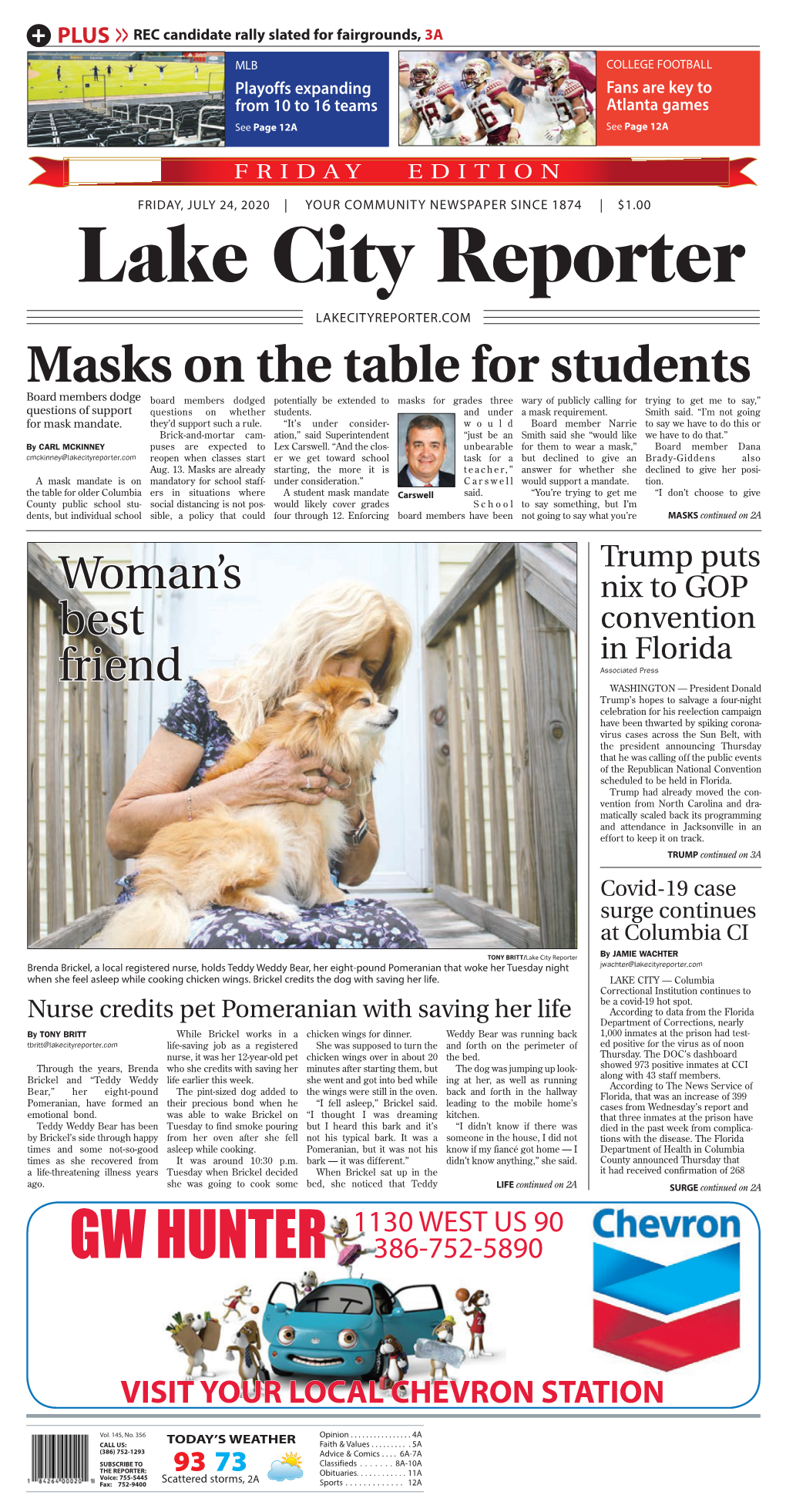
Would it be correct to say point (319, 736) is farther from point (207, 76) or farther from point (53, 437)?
point (207, 76)

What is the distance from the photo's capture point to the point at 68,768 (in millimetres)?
2182

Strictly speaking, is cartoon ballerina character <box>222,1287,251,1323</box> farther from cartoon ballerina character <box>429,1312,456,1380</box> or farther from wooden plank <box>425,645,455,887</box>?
wooden plank <box>425,645,455,887</box>

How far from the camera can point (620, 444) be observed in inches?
83.9

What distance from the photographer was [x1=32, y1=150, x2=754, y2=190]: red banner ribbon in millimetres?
2133

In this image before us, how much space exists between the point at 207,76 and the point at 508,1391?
8.65 feet

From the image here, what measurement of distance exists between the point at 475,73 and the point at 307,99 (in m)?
0.34

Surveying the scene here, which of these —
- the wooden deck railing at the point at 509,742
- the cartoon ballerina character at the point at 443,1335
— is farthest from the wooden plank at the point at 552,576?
the cartoon ballerina character at the point at 443,1335

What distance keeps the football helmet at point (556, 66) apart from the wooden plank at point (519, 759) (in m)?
0.98

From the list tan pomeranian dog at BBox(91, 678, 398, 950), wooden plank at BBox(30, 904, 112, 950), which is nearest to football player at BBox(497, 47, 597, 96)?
tan pomeranian dog at BBox(91, 678, 398, 950)

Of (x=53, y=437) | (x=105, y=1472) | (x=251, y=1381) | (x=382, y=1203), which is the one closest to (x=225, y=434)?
(x=53, y=437)

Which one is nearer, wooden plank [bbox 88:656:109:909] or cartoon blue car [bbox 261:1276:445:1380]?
cartoon blue car [bbox 261:1276:445:1380]

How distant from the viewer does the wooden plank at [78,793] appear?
2.15m

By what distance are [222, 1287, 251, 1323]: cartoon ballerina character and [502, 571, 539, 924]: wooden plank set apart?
35.7 inches

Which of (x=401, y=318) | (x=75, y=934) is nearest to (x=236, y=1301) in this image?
(x=75, y=934)
